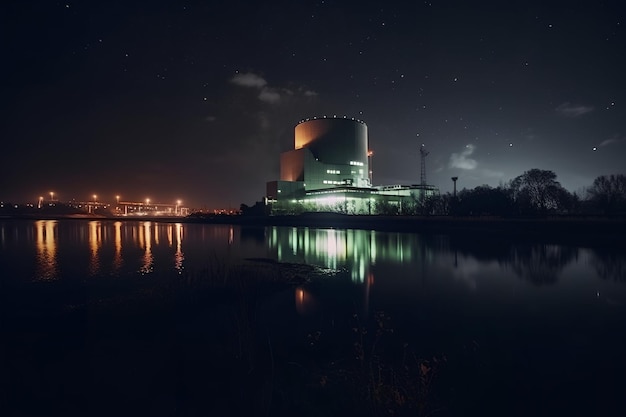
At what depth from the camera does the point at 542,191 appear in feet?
227

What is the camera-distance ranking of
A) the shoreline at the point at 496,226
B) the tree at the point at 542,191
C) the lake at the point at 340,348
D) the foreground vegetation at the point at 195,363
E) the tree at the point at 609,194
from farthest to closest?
the tree at the point at 542,191, the tree at the point at 609,194, the shoreline at the point at 496,226, the lake at the point at 340,348, the foreground vegetation at the point at 195,363

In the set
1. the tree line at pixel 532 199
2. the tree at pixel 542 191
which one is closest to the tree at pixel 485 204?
the tree line at pixel 532 199

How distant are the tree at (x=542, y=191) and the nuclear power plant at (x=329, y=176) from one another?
3046 cm

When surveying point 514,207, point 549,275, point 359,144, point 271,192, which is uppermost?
point 359,144

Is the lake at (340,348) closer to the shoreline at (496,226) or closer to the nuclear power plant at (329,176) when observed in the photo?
the shoreline at (496,226)

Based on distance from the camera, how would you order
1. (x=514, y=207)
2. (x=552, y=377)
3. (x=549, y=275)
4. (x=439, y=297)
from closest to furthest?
(x=552, y=377), (x=439, y=297), (x=549, y=275), (x=514, y=207)

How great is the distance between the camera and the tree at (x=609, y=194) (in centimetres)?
5309

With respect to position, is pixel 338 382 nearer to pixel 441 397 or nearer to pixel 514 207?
pixel 441 397

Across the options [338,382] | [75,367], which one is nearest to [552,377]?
[338,382]

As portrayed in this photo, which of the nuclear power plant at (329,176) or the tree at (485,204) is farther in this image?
the nuclear power plant at (329,176)

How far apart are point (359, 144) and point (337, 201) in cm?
3955

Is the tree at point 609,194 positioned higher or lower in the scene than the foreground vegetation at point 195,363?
higher

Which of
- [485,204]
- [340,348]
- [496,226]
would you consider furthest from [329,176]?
[340,348]

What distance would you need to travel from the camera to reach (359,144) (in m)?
128
